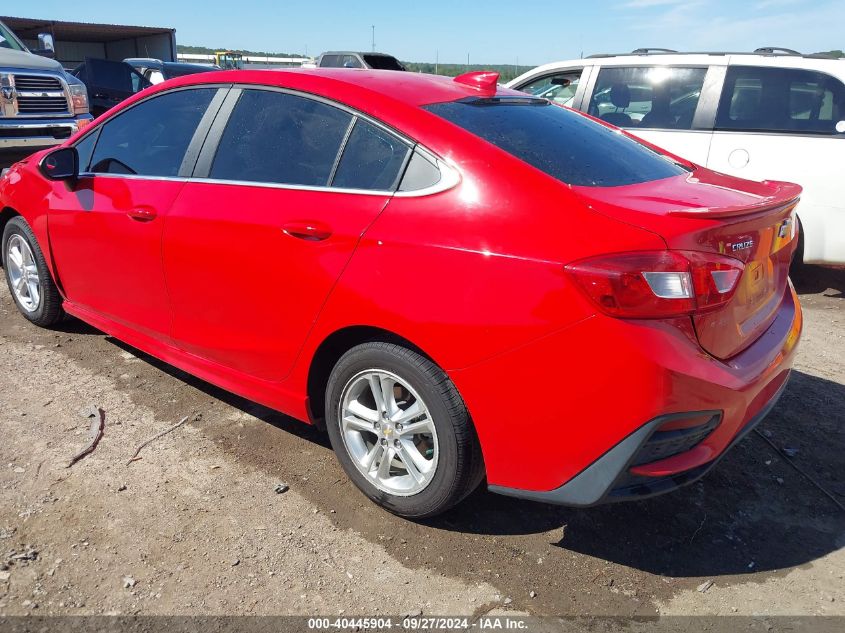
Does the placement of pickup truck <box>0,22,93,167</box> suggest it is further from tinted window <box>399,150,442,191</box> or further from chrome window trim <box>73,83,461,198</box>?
tinted window <box>399,150,442,191</box>

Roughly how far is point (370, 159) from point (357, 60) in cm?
1535

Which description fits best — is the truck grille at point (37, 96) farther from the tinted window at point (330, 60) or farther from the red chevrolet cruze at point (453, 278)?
the tinted window at point (330, 60)

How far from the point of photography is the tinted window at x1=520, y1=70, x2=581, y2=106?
7100 millimetres

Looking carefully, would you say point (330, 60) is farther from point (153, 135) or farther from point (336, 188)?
point (336, 188)

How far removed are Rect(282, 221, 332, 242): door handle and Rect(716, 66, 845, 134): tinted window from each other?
461cm

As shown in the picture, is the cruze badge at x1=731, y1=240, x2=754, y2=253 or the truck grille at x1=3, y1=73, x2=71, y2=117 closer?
the cruze badge at x1=731, y1=240, x2=754, y2=253

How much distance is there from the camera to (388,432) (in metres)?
2.72

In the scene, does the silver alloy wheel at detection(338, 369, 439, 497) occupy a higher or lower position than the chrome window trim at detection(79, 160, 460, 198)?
lower

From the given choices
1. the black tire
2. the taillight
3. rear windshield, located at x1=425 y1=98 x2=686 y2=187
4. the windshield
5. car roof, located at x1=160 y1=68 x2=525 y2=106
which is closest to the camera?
the taillight

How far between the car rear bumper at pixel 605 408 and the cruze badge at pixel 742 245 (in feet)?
1.20

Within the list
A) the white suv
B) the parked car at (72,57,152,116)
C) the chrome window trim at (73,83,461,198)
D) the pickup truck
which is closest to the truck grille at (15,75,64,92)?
the pickup truck

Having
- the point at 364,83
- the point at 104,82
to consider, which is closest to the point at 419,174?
the point at 364,83

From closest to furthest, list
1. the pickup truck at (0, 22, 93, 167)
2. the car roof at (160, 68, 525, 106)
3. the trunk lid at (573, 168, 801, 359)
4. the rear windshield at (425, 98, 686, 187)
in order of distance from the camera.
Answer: the trunk lid at (573, 168, 801, 359) → the rear windshield at (425, 98, 686, 187) → the car roof at (160, 68, 525, 106) → the pickup truck at (0, 22, 93, 167)

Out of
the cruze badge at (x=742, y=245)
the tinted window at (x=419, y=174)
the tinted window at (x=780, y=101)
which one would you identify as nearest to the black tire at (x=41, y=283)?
the tinted window at (x=419, y=174)
